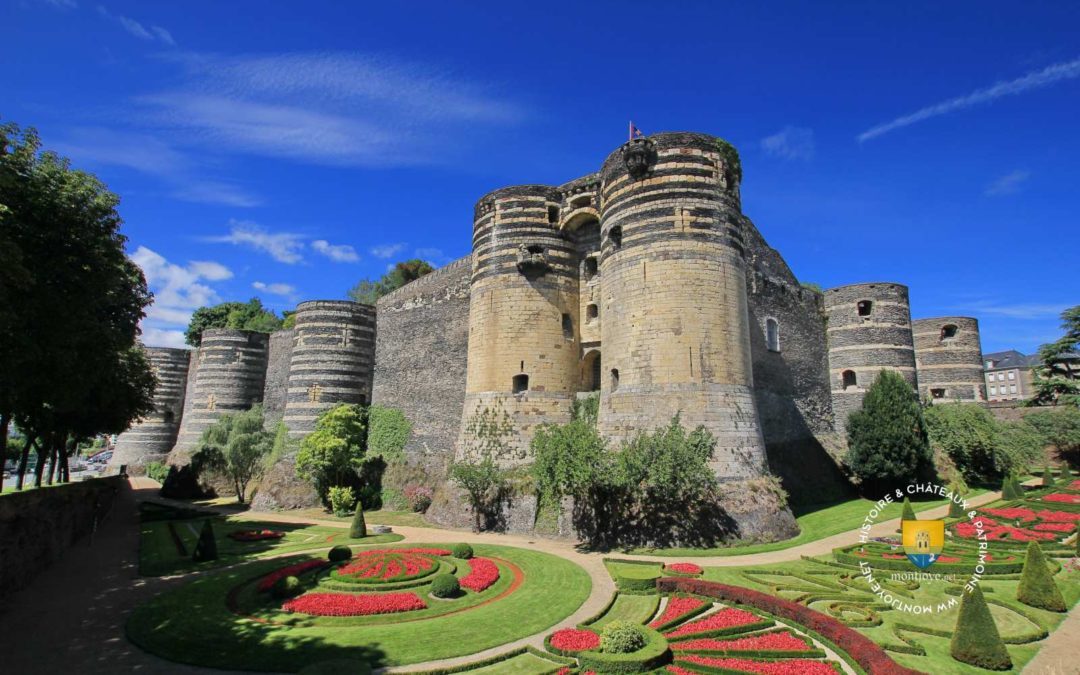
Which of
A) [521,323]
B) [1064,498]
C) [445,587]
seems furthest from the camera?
[521,323]

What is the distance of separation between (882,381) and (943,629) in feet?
61.8

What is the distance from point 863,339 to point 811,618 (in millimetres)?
27228

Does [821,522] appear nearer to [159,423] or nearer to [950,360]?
[950,360]

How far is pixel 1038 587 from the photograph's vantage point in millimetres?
12180

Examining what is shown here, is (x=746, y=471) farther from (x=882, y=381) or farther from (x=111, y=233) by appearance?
(x=111, y=233)

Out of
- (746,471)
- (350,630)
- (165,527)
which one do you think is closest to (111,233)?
(350,630)

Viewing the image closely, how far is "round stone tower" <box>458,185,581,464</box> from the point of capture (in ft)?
81.3

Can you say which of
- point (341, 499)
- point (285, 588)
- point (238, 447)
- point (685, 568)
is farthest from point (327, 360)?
point (685, 568)

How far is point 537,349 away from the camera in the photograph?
2523 centimetres

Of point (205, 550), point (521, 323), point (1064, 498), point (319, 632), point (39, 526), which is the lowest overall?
point (319, 632)

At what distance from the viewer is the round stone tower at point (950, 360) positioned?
128ft

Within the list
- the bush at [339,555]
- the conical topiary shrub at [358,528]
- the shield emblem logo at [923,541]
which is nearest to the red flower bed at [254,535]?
the conical topiary shrub at [358,528]

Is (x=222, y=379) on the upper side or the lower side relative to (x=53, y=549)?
upper

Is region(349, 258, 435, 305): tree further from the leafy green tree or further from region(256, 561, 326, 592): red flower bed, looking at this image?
region(256, 561, 326, 592): red flower bed
